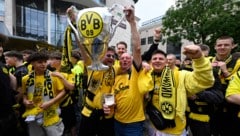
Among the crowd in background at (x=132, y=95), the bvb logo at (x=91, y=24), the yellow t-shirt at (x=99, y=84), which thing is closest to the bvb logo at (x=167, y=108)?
the crowd in background at (x=132, y=95)

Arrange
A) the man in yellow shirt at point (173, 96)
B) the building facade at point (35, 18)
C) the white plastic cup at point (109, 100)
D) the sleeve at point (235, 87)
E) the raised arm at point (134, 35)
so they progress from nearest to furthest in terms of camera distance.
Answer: the sleeve at point (235, 87)
the raised arm at point (134, 35)
the man in yellow shirt at point (173, 96)
the white plastic cup at point (109, 100)
the building facade at point (35, 18)

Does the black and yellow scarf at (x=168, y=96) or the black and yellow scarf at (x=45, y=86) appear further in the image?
the black and yellow scarf at (x=45, y=86)

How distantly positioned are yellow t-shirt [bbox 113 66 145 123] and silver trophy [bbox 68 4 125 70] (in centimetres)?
98

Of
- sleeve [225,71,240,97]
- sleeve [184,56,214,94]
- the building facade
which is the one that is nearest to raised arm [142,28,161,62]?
sleeve [184,56,214,94]

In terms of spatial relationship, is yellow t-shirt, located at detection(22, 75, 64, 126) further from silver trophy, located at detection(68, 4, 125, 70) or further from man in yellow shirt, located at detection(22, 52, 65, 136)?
silver trophy, located at detection(68, 4, 125, 70)

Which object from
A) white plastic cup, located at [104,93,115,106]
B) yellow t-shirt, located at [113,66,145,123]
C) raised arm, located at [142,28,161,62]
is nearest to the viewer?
white plastic cup, located at [104,93,115,106]

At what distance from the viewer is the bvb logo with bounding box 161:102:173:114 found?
15.1ft

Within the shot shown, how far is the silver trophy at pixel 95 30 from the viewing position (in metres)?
3.93

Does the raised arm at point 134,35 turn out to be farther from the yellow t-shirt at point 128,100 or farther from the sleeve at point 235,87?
the sleeve at point 235,87

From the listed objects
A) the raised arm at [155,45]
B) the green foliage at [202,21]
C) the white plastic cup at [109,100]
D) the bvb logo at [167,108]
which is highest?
the green foliage at [202,21]

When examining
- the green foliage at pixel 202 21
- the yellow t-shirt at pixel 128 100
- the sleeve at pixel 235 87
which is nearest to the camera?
the sleeve at pixel 235 87

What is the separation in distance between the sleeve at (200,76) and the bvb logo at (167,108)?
0.33m

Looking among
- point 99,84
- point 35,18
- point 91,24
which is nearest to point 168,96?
point 99,84

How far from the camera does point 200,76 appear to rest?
12.9ft
